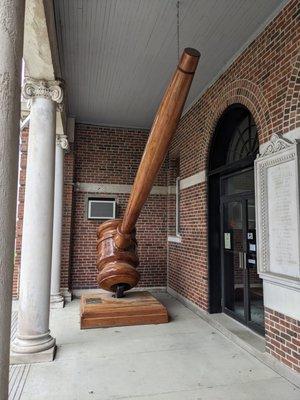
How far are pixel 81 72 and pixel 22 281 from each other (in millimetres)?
3474

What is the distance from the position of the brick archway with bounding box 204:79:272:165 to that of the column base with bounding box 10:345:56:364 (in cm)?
363

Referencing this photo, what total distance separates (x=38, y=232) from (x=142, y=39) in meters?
2.95

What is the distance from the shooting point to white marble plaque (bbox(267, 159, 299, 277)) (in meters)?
3.38

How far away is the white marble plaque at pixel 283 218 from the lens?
11.1 ft

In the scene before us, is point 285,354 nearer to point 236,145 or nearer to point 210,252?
point 210,252

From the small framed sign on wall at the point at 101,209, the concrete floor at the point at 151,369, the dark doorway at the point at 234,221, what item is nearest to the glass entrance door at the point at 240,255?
the dark doorway at the point at 234,221

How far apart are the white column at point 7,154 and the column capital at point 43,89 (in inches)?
106

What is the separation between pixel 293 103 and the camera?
3596mm

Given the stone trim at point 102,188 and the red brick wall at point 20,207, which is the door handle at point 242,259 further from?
the red brick wall at point 20,207

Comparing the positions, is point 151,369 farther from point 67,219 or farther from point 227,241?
point 67,219

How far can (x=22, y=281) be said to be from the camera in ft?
13.3

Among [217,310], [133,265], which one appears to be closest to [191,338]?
[217,310]

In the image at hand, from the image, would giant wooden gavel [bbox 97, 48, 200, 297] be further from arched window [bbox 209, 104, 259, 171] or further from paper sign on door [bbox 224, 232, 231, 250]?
arched window [bbox 209, 104, 259, 171]

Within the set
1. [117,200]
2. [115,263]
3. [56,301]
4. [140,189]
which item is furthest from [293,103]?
[56,301]
